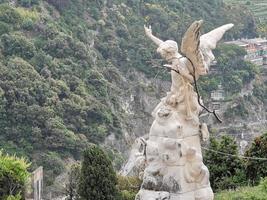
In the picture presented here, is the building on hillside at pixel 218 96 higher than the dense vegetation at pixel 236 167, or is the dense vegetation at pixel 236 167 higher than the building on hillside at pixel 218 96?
the dense vegetation at pixel 236 167

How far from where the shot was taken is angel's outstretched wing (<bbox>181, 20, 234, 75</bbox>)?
8797mm

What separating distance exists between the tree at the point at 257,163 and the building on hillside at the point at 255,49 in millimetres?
55163

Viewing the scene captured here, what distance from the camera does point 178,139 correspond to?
9.18 m

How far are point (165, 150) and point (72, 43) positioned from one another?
4229 cm

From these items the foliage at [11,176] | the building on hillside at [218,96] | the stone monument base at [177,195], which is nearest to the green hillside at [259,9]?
the building on hillside at [218,96]

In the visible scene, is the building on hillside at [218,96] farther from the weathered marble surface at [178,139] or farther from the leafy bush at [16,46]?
the weathered marble surface at [178,139]

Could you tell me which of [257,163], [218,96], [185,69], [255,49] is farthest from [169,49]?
[255,49]

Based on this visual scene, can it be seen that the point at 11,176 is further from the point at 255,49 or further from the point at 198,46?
the point at 255,49

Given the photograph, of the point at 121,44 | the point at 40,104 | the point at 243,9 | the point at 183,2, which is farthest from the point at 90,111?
the point at 243,9

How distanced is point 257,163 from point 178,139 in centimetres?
758

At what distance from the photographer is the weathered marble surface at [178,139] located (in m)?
9.21

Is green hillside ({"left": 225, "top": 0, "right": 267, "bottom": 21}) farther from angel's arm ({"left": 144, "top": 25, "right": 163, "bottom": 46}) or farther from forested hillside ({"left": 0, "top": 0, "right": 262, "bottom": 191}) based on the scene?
angel's arm ({"left": 144, "top": 25, "right": 163, "bottom": 46})

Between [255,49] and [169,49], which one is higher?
[169,49]

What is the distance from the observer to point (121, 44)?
61312 millimetres
